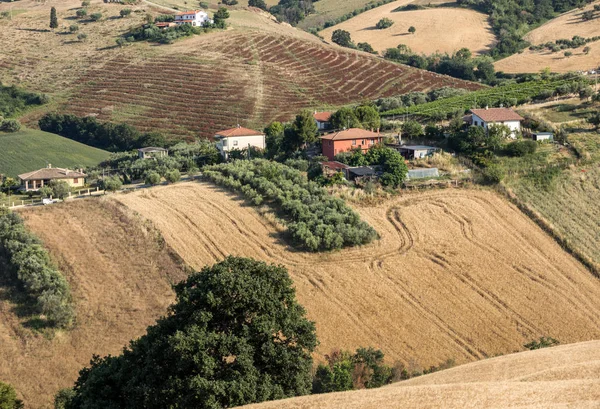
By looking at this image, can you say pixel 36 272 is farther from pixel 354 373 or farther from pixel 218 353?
pixel 218 353

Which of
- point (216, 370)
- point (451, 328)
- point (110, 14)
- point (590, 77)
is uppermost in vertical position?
point (110, 14)

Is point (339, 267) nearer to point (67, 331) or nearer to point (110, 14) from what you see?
point (67, 331)

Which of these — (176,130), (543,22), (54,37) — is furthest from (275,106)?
(543,22)

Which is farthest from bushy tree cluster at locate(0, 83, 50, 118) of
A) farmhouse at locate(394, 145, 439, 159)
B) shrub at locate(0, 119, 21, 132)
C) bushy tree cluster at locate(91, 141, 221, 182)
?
farmhouse at locate(394, 145, 439, 159)

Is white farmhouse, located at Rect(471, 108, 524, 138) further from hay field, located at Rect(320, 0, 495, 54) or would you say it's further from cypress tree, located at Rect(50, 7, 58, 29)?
cypress tree, located at Rect(50, 7, 58, 29)

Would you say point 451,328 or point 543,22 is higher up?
point 543,22

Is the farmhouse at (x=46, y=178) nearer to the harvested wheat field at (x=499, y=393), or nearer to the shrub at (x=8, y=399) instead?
the shrub at (x=8, y=399)

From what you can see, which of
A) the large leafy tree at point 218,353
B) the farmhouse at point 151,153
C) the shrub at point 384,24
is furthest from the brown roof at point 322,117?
the shrub at point 384,24
